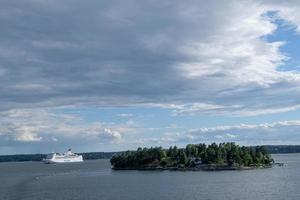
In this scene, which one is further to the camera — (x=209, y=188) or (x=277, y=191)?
(x=209, y=188)

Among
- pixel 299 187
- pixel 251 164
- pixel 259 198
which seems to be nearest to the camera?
pixel 259 198

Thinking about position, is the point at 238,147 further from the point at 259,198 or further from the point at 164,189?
the point at 259,198

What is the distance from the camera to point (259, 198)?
82.2 meters

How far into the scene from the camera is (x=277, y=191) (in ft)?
301

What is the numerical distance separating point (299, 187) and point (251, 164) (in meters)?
88.8

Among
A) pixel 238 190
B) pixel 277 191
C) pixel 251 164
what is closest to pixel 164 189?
pixel 238 190

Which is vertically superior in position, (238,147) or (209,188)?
(238,147)

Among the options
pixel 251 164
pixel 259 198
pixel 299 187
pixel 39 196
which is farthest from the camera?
pixel 251 164

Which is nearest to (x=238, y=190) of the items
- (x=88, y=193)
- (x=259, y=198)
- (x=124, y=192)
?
(x=259, y=198)

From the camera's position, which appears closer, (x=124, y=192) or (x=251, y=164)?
(x=124, y=192)

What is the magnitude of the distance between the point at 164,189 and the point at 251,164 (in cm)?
9189

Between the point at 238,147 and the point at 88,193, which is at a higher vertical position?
the point at 238,147

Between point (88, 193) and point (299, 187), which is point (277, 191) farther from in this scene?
point (88, 193)

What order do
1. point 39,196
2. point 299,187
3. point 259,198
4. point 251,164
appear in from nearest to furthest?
point 259,198 → point 39,196 → point 299,187 → point 251,164
